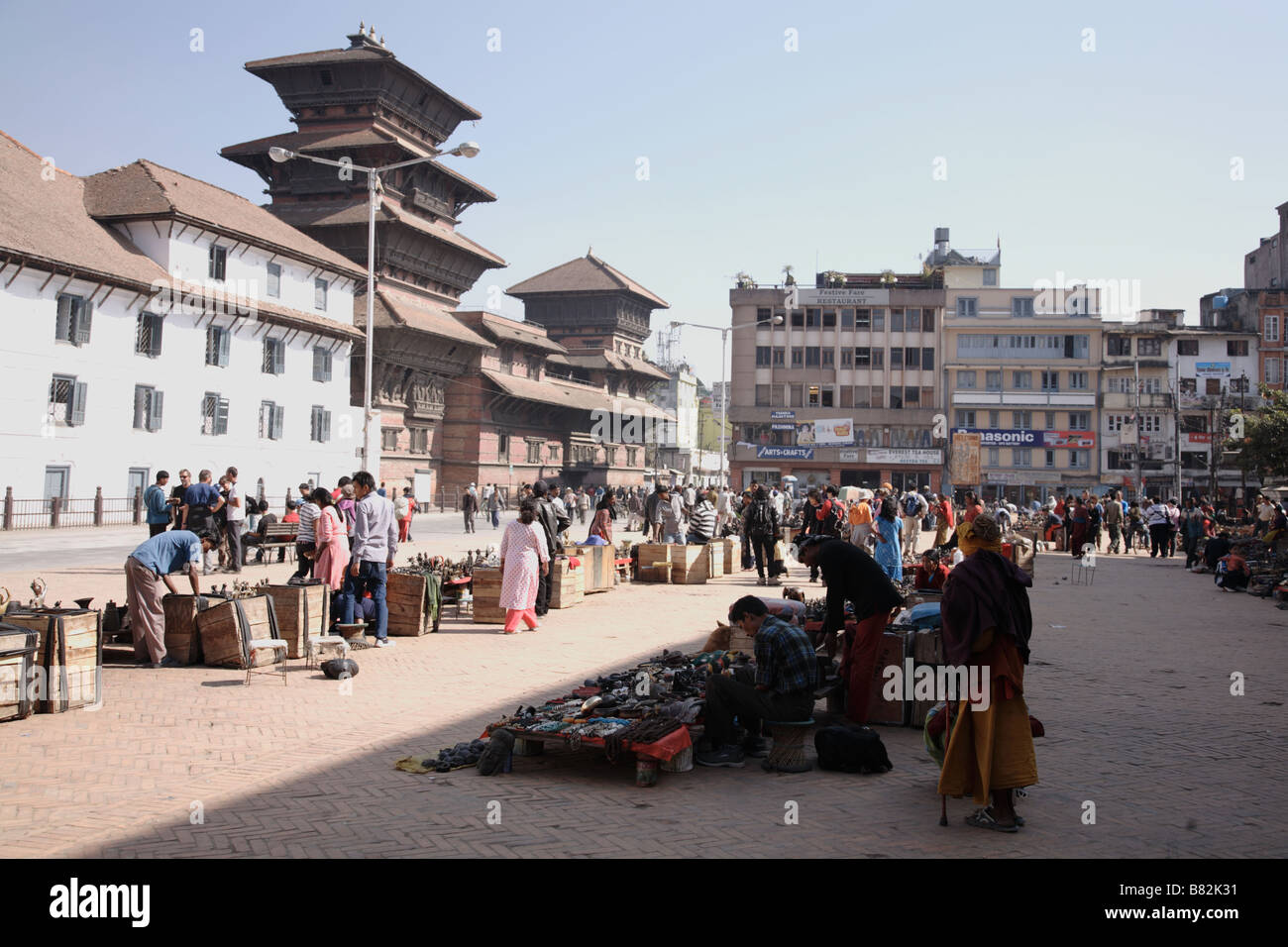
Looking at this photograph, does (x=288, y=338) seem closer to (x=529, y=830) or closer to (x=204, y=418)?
(x=204, y=418)

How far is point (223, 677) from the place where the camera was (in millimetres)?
9789

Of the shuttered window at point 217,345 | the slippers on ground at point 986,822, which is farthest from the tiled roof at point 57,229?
the slippers on ground at point 986,822

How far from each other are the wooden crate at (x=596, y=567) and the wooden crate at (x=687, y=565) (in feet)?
6.68

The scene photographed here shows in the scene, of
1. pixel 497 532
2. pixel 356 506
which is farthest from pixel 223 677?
pixel 497 532

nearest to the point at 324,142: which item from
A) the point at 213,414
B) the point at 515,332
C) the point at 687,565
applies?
the point at 515,332

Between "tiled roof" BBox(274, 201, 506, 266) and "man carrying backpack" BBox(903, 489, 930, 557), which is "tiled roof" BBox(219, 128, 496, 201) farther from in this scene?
"man carrying backpack" BBox(903, 489, 930, 557)

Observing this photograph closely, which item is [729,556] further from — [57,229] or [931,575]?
[57,229]

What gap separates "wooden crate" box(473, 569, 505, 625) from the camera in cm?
1373

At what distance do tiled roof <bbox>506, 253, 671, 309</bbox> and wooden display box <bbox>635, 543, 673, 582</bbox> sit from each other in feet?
177

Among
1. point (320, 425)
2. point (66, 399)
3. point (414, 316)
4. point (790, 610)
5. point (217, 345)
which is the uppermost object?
point (414, 316)

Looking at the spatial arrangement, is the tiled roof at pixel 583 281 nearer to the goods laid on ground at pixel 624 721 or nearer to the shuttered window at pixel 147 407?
the shuttered window at pixel 147 407

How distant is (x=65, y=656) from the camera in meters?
8.19

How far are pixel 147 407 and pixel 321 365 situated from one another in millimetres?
9967
